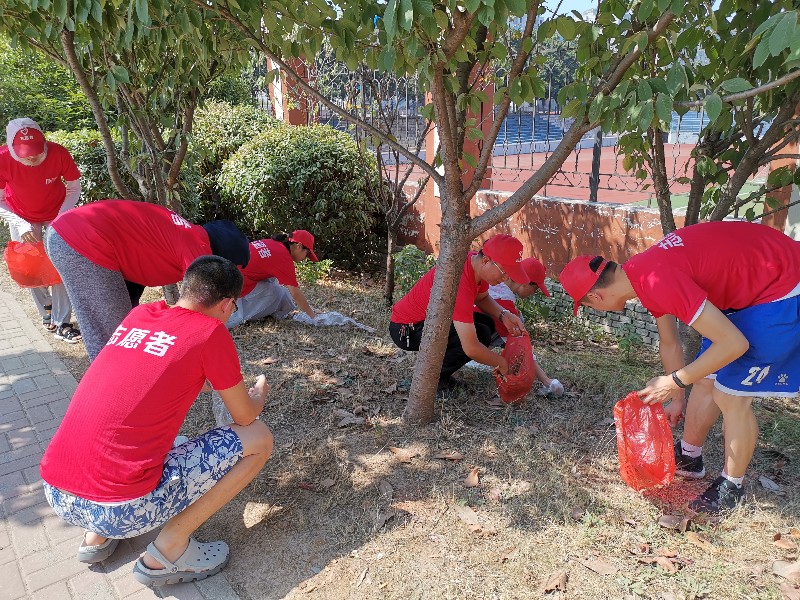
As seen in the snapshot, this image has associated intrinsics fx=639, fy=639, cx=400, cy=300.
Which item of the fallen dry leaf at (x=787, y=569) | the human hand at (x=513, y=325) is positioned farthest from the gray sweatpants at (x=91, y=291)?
the fallen dry leaf at (x=787, y=569)

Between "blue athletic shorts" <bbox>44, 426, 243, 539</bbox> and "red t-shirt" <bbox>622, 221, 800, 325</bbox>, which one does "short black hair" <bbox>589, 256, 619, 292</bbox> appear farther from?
"blue athletic shorts" <bbox>44, 426, 243, 539</bbox>

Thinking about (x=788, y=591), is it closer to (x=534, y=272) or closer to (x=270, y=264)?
(x=534, y=272)

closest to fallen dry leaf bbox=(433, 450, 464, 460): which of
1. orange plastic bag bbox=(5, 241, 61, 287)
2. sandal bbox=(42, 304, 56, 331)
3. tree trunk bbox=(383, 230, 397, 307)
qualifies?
tree trunk bbox=(383, 230, 397, 307)

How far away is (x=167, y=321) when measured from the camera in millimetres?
2434

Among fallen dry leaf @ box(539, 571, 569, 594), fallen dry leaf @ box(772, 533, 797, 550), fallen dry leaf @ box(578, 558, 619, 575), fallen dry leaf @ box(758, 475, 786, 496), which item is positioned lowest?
fallen dry leaf @ box(539, 571, 569, 594)

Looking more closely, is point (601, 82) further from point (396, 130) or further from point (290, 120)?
point (290, 120)

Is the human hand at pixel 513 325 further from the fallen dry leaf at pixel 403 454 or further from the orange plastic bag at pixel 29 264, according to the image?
the orange plastic bag at pixel 29 264

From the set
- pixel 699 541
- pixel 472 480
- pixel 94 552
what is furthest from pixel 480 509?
pixel 94 552

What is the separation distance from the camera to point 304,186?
7609 millimetres

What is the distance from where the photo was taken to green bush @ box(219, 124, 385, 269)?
24.8 ft

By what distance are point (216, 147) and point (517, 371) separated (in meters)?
6.47

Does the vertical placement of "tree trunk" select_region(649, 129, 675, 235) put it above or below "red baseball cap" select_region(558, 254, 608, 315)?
above

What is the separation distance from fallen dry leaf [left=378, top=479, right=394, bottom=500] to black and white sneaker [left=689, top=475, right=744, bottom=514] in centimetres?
138

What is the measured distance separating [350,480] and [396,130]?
444cm
